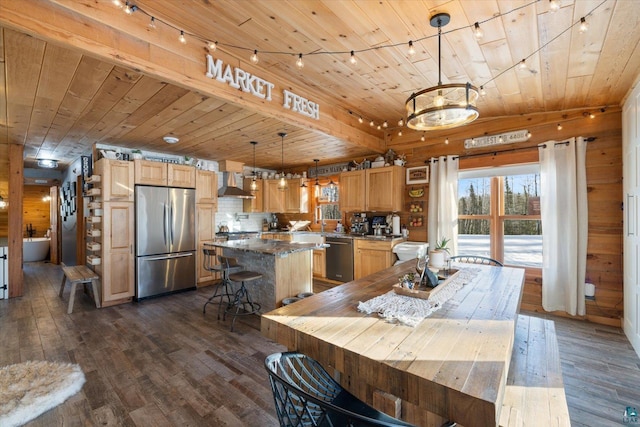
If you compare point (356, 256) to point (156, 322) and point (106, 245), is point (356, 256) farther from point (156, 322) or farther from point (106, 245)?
point (106, 245)

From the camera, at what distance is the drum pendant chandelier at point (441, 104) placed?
6.00 ft

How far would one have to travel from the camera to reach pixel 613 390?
221 cm

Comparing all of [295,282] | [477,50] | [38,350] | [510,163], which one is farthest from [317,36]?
[38,350]

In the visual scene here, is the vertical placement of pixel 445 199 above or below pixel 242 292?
above

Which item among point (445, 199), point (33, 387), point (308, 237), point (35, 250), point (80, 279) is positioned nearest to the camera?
point (33, 387)

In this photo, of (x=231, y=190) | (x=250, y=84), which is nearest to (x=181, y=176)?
(x=231, y=190)

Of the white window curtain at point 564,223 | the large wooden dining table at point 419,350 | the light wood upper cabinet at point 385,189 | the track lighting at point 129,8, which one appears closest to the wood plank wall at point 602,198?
the white window curtain at point 564,223

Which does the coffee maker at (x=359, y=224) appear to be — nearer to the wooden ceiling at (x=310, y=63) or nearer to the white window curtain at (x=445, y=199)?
the white window curtain at (x=445, y=199)

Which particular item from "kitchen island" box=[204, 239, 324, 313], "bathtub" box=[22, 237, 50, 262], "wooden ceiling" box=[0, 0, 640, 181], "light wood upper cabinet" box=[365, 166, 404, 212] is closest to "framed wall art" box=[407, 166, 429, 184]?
"light wood upper cabinet" box=[365, 166, 404, 212]

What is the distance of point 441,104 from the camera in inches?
76.5

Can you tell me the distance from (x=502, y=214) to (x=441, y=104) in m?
3.18

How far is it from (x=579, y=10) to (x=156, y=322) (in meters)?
4.98

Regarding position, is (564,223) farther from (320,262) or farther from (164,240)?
(164,240)

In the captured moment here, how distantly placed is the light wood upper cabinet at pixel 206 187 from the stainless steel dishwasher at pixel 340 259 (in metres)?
2.39
